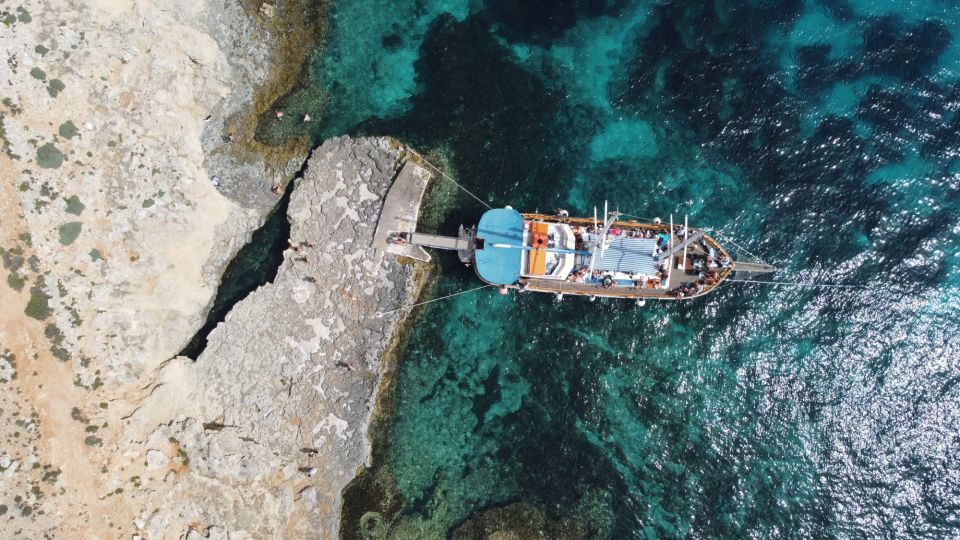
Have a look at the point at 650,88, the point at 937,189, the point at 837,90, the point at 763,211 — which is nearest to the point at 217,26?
the point at 650,88

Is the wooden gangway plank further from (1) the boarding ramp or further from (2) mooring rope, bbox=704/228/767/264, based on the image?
(2) mooring rope, bbox=704/228/767/264

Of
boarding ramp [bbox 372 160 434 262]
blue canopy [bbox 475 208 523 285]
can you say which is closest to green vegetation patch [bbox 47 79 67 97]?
boarding ramp [bbox 372 160 434 262]

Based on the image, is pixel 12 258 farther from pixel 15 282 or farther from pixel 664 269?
pixel 664 269

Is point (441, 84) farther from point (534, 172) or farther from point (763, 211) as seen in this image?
point (763, 211)

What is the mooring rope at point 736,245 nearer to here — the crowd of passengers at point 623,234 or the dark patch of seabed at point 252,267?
the crowd of passengers at point 623,234

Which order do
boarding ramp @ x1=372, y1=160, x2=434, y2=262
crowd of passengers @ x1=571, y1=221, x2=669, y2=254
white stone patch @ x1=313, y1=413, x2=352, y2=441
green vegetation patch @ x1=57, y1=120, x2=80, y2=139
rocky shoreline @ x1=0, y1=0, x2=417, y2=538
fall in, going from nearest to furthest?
rocky shoreline @ x1=0, y1=0, x2=417, y2=538, green vegetation patch @ x1=57, y1=120, x2=80, y2=139, white stone patch @ x1=313, y1=413, x2=352, y2=441, crowd of passengers @ x1=571, y1=221, x2=669, y2=254, boarding ramp @ x1=372, y1=160, x2=434, y2=262

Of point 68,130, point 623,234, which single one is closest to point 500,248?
point 623,234

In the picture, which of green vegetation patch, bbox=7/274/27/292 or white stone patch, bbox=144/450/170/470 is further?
white stone patch, bbox=144/450/170/470
